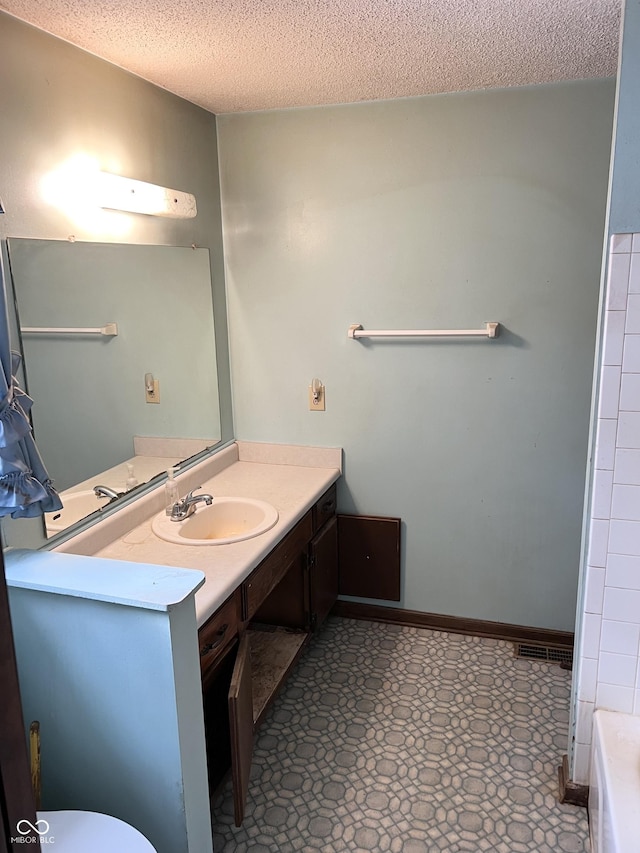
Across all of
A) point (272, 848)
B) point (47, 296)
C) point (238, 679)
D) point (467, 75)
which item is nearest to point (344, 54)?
point (467, 75)

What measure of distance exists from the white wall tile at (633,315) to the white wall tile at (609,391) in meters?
0.10

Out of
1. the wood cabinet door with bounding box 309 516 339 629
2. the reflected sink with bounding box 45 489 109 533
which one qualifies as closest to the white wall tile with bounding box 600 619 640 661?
the wood cabinet door with bounding box 309 516 339 629

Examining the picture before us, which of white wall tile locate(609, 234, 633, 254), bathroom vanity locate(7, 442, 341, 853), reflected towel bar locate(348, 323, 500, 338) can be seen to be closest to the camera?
bathroom vanity locate(7, 442, 341, 853)

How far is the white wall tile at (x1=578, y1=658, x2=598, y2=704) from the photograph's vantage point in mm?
1833

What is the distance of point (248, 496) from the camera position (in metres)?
2.52

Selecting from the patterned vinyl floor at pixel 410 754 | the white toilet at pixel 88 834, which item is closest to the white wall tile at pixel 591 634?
the patterned vinyl floor at pixel 410 754

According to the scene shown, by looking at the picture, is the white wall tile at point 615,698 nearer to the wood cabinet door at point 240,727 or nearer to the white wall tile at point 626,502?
the white wall tile at point 626,502

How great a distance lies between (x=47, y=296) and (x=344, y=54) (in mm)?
1167

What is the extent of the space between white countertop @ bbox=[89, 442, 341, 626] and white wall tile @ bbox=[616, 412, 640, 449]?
1088 mm

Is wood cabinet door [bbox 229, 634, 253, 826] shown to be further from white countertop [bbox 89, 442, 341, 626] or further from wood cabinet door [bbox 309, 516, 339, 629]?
wood cabinet door [bbox 309, 516, 339, 629]

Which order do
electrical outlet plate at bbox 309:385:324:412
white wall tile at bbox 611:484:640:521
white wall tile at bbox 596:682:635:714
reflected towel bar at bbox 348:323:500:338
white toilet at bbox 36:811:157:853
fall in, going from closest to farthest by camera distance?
white toilet at bbox 36:811:157:853 → white wall tile at bbox 611:484:640:521 → white wall tile at bbox 596:682:635:714 → reflected towel bar at bbox 348:323:500:338 → electrical outlet plate at bbox 309:385:324:412

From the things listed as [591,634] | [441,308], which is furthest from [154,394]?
[591,634]

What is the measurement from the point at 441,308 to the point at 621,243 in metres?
1.02

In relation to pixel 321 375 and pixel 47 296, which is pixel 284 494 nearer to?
pixel 321 375
